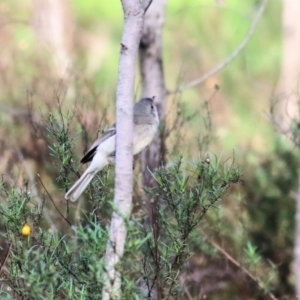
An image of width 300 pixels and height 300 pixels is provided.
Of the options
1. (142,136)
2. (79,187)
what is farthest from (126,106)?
(142,136)

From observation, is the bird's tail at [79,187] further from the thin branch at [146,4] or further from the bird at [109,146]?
the thin branch at [146,4]

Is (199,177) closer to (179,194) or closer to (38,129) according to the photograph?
(179,194)

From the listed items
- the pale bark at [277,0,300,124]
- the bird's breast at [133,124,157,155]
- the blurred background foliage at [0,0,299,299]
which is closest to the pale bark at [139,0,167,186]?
the blurred background foliage at [0,0,299,299]

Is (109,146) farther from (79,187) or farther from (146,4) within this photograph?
(146,4)

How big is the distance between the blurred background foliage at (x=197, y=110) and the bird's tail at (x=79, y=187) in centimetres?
24

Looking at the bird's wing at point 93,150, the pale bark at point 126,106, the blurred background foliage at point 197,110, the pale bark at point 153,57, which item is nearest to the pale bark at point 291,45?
the blurred background foliage at point 197,110

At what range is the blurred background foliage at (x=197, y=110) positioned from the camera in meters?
4.77

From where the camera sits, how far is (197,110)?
516 cm

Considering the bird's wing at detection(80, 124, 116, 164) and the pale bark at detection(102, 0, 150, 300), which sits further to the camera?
A: the bird's wing at detection(80, 124, 116, 164)

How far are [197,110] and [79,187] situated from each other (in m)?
2.14

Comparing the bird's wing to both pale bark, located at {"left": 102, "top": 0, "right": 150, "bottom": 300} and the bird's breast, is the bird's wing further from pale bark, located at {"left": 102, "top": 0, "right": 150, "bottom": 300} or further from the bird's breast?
pale bark, located at {"left": 102, "top": 0, "right": 150, "bottom": 300}

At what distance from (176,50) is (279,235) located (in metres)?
6.92

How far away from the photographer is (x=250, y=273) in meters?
4.06

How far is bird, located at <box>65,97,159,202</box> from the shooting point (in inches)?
126
